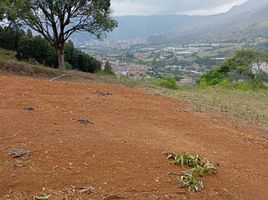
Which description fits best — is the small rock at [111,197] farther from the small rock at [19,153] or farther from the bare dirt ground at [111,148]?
the small rock at [19,153]

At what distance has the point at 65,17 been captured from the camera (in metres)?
19.0

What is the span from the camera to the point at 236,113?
11664 mm

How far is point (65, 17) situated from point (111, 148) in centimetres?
1425

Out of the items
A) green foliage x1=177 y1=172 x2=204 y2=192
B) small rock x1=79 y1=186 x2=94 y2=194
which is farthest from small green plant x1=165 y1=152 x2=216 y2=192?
small rock x1=79 y1=186 x2=94 y2=194

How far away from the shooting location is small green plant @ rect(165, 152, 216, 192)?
16.1 ft

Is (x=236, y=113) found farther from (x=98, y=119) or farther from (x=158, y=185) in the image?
(x=158, y=185)

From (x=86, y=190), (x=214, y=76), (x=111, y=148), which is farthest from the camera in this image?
(x=214, y=76)

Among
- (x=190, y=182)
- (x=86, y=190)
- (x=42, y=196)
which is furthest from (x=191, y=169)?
(x=42, y=196)

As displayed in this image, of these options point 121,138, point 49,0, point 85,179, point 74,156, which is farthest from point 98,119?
point 49,0

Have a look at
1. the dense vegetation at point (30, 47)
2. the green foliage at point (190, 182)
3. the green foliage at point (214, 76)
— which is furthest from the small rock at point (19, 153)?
the green foliage at point (214, 76)

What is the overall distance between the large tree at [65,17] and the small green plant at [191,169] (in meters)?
12.8

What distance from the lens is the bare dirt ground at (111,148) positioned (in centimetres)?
465

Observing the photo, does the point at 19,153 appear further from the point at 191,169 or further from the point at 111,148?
the point at 191,169

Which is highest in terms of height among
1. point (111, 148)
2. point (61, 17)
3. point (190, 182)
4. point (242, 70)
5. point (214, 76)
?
point (61, 17)
